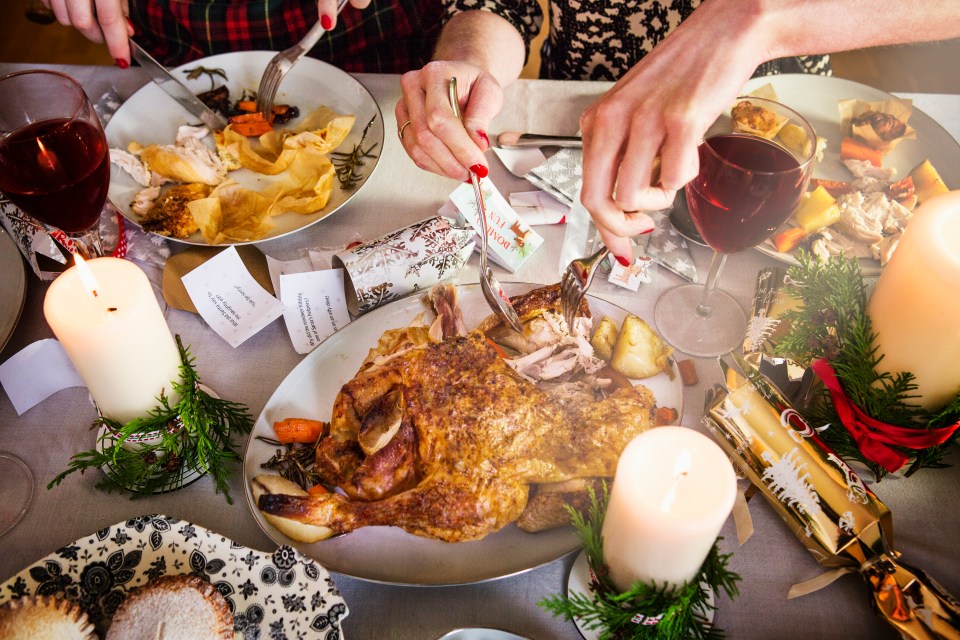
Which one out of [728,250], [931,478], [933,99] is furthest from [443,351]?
[933,99]

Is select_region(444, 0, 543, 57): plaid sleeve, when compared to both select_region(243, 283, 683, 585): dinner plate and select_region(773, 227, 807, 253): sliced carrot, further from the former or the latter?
select_region(243, 283, 683, 585): dinner plate

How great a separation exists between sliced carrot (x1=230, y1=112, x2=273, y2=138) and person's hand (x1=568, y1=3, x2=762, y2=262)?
688 millimetres

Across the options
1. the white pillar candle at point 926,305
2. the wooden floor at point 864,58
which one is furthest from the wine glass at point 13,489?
the wooden floor at point 864,58

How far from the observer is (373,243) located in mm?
1054

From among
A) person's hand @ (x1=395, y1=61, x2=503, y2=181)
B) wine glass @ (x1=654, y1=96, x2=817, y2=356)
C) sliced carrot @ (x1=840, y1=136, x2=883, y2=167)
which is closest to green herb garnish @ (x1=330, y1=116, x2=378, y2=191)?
person's hand @ (x1=395, y1=61, x2=503, y2=181)

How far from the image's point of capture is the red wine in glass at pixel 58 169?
2.93 ft

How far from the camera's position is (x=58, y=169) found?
914 millimetres

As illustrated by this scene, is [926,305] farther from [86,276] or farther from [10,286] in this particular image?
[10,286]

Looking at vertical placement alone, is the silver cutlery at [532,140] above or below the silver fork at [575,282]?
above

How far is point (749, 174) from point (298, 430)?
618 mm

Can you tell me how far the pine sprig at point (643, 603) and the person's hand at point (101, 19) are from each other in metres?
1.14

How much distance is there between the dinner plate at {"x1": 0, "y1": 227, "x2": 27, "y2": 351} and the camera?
100 cm

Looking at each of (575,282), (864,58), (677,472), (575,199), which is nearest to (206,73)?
(575,199)

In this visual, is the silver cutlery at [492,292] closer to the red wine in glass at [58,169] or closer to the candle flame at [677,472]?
the candle flame at [677,472]
